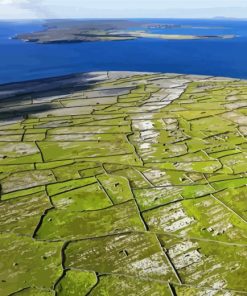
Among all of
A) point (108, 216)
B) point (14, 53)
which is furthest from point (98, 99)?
point (14, 53)

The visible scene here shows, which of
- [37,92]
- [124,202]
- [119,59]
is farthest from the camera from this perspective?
[119,59]

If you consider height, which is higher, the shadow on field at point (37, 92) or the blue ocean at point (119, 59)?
the shadow on field at point (37, 92)

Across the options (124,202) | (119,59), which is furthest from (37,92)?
(119,59)

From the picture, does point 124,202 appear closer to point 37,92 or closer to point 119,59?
point 37,92

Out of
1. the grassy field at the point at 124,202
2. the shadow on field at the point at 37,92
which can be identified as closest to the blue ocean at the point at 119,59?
the shadow on field at the point at 37,92

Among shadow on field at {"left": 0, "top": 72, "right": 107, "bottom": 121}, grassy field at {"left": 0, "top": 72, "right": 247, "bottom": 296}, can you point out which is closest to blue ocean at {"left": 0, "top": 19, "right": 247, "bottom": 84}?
shadow on field at {"left": 0, "top": 72, "right": 107, "bottom": 121}

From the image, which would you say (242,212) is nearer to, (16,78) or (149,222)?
(149,222)

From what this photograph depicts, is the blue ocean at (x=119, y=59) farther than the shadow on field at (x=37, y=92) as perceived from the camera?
Yes

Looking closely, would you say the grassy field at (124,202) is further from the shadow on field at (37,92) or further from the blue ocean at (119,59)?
the blue ocean at (119,59)
